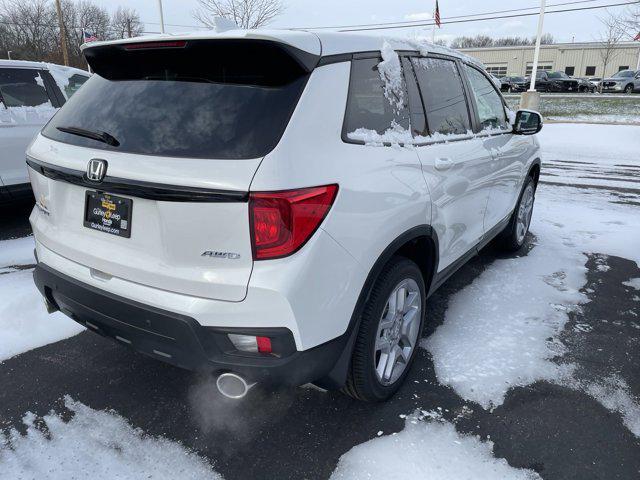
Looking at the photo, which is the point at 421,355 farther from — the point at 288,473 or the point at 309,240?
the point at 309,240

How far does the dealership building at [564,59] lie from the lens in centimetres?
5716

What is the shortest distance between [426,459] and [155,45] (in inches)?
86.1

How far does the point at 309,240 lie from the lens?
6.04 ft

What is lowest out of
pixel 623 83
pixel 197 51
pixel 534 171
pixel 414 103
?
pixel 623 83

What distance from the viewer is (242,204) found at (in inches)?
69.6

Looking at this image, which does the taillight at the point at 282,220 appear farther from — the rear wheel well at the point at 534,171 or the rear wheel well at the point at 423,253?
the rear wheel well at the point at 534,171

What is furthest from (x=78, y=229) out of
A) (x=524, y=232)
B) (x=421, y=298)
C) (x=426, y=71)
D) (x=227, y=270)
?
A: (x=524, y=232)

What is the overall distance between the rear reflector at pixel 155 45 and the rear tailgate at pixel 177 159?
0.01m

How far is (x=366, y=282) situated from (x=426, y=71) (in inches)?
57.5

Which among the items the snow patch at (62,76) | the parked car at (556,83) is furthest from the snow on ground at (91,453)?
the parked car at (556,83)

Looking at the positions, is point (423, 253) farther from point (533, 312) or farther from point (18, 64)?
point (18, 64)

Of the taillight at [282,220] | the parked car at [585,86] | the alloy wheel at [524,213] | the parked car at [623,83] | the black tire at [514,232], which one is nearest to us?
the taillight at [282,220]

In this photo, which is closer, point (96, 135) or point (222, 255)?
point (222, 255)

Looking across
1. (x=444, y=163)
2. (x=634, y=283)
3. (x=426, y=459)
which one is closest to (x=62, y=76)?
(x=444, y=163)
